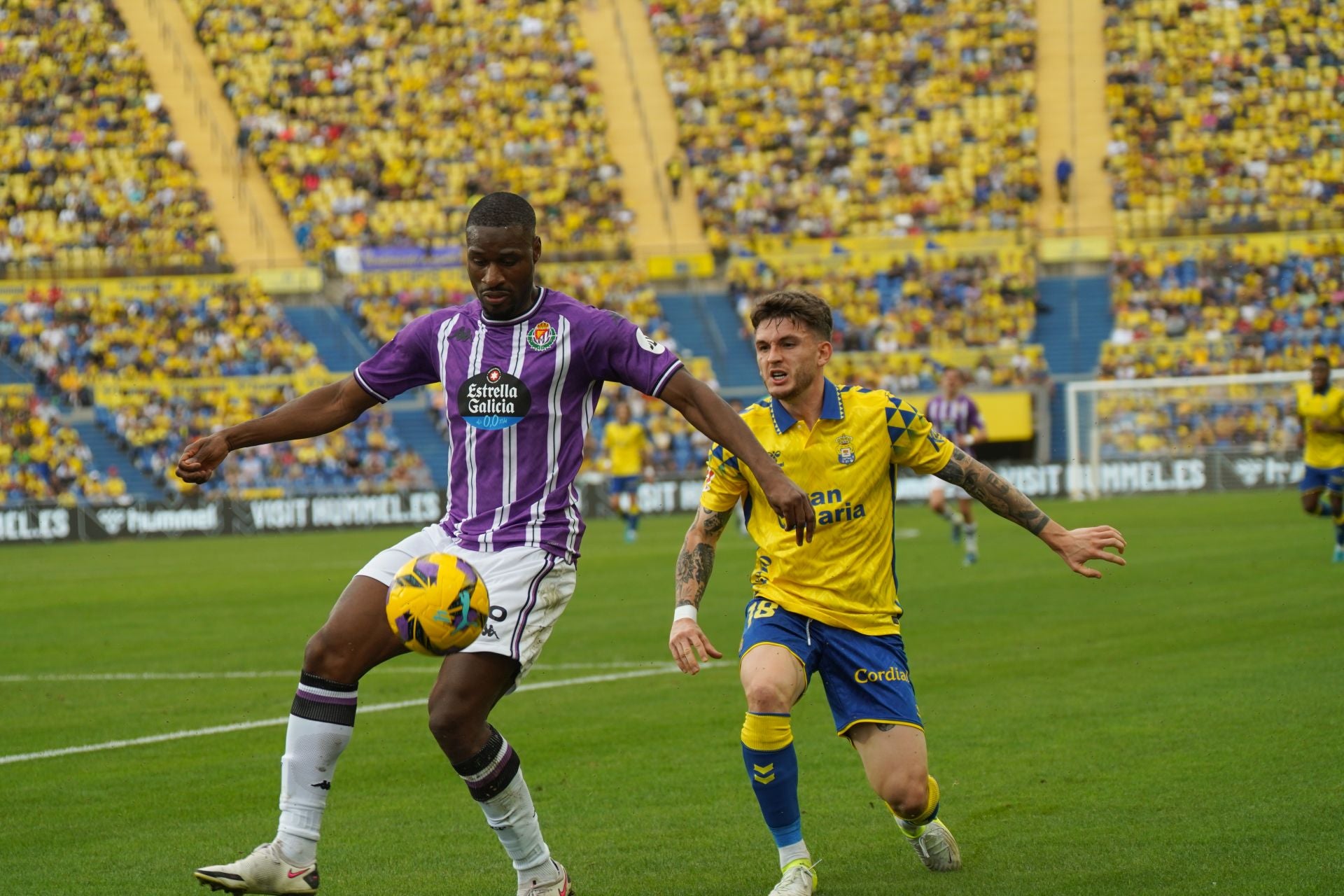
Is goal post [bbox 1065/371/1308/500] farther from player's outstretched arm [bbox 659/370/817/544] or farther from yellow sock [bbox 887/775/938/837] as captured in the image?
player's outstretched arm [bbox 659/370/817/544]

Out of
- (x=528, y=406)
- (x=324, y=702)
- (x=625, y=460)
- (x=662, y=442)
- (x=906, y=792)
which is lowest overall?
(x=662, y=442)

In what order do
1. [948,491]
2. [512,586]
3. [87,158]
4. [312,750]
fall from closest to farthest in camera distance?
[312,750] < [512,586] < [948,491] < [87,158]

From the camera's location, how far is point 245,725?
34.2ft

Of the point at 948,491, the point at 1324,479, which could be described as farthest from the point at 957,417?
the point at 948,491

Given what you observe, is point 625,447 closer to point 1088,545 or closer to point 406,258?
point 406,258

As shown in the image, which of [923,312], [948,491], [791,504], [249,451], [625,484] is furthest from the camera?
[923,312]

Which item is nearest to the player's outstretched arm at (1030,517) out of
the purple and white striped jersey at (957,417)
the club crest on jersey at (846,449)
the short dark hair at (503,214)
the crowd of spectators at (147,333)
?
the club crest on jersey at (846,449)

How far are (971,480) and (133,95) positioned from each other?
146ft

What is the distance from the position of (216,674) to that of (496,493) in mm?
8139

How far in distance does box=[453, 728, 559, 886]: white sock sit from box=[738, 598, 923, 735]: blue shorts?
0.97 meters

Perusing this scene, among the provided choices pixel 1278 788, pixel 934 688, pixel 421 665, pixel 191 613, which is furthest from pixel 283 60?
pixel 1278 788

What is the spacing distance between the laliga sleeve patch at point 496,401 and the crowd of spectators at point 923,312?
107ft

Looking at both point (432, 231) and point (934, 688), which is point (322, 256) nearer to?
point (432, 231)

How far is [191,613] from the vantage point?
1831 centimetres
